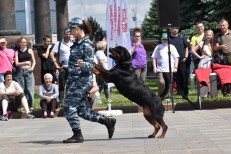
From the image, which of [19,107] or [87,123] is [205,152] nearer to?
[87,123]

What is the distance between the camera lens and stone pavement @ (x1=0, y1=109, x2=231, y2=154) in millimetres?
9856

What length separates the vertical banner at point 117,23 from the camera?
16594 millimetres

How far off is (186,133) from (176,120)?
115 inches

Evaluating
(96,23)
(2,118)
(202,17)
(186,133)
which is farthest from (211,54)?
(96,23)

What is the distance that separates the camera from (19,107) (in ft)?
60.3

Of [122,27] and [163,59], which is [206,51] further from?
[122,27]

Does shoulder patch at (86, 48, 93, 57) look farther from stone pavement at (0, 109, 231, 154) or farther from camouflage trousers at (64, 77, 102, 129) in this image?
stone pavement at (0, 109, 231, 154)

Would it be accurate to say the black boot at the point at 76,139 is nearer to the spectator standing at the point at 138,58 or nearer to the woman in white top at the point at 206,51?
the spectator standing at the point at 138,58

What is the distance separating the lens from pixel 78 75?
11008 millimetres

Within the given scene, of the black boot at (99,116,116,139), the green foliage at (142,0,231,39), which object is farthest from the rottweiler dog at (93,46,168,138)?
the green foliage at (142,0,231,39)

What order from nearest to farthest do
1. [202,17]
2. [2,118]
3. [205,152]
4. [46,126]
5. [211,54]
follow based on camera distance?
1. [205,152]
2. [46,126]
3. [2,118]
4. [211,54]
5. [202,17]

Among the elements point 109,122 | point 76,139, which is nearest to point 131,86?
point 109,122

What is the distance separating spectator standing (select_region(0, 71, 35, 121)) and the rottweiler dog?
6.49m

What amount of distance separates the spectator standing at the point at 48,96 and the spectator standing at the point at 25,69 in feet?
2.79
